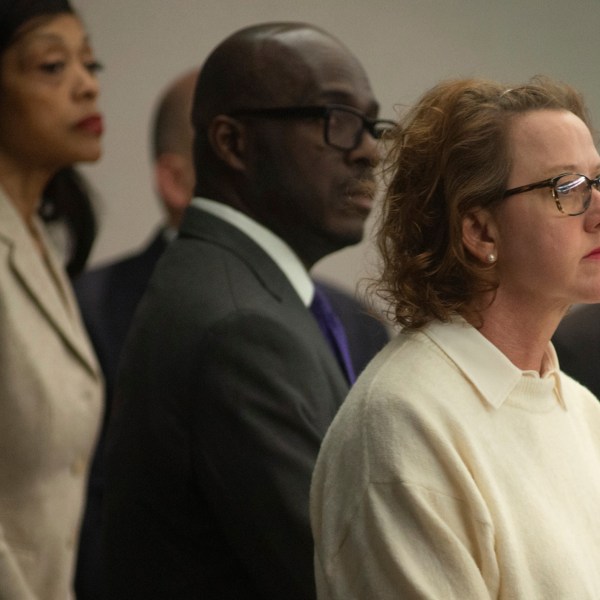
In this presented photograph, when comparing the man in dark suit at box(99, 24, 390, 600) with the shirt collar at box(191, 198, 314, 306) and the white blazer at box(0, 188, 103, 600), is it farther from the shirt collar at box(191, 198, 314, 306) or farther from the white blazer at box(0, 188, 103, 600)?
the white blazer at box(0, 188, 103, 600)

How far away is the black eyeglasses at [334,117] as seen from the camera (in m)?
2.34

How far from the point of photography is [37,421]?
7.79ft

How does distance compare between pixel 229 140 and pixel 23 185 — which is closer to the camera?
pixel 229 140

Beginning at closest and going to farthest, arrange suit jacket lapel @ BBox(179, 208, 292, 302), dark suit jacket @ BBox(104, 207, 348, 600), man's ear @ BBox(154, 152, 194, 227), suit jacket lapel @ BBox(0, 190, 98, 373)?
dark suit jacket @ BBox(104, 207, 348, 600)
suit jacket lapel @ BBox(179, 208, 292, 302)
suit jacket lapel @ BBox(0, 190, 98, 373)
man's ear @ BBox(154, 152, 194, 227)

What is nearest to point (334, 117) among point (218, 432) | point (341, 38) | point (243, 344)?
point (243, 344)

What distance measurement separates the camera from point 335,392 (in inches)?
82.1

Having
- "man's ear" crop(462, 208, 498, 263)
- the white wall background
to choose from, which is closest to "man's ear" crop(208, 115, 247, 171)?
"man's ear" crop(462, 208, 498, 263)

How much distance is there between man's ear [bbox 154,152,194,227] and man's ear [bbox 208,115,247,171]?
4.12ft

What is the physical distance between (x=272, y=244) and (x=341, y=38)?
7.39ft

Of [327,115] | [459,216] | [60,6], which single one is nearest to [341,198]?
[327,115]

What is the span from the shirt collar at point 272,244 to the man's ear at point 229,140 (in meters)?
0.09

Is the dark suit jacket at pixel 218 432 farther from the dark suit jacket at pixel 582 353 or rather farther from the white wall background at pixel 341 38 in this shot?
the white wall background at pixel 341 38

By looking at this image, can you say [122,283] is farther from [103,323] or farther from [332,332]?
[332,332]

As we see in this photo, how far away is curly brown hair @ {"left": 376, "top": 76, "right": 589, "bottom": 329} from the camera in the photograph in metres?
1.75
